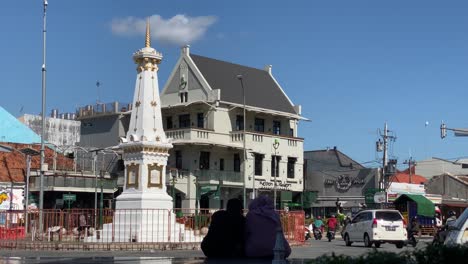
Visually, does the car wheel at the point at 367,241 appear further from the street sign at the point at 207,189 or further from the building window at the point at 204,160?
the building window at the point at 204,160

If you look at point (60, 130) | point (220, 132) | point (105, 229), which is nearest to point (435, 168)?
point (220, 132)

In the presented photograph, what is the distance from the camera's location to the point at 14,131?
6150 cm

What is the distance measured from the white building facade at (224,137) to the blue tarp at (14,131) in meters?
13.8

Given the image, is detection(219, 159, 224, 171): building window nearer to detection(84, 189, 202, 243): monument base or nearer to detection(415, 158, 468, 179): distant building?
detection(84, 189, 202, 243): monument base

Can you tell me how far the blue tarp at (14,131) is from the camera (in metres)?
60.7

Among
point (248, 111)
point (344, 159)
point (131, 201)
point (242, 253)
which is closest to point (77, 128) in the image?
point (248, 111)

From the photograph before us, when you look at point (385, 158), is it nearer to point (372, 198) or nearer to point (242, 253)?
point (372, 198)

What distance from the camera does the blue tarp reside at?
60.7 m

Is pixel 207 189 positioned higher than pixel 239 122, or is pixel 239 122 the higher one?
pixel 239 122

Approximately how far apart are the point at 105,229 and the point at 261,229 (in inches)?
487

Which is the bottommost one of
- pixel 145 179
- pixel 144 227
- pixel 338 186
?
pixel 144 227

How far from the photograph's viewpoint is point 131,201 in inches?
1043

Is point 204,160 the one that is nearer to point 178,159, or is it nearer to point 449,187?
point 178,159

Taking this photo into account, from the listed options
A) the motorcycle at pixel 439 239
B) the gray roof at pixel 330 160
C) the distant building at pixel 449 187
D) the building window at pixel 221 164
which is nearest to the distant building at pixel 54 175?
the building window at pixel 221 164
